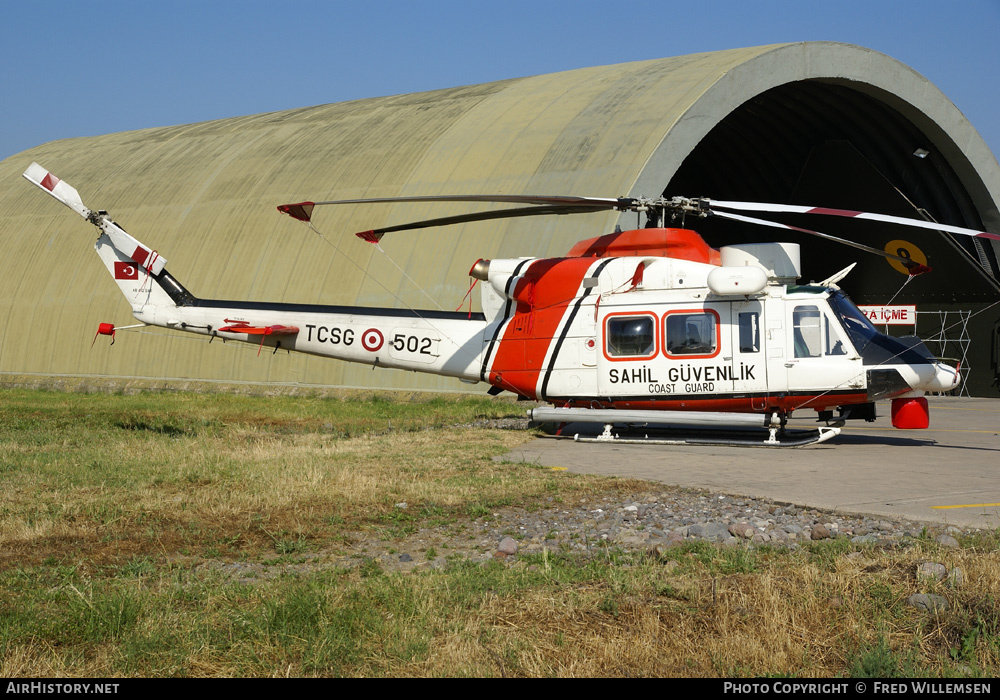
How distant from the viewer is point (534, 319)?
14500 mm

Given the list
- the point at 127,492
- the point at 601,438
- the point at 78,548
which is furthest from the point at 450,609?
the point at 601,438

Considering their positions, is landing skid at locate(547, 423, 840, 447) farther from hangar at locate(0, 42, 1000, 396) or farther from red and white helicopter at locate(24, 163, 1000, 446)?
hangar at locate(0, 42, 1000, 396)

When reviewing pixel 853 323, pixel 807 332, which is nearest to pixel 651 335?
pixel 807 332

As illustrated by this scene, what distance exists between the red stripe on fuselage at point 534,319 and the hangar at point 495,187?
5365 millimetres

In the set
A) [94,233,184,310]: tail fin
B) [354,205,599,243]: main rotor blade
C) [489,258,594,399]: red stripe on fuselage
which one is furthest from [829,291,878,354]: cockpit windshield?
[94,233,184,310]: tail fin

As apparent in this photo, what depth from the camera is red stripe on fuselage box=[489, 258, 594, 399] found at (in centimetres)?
1423

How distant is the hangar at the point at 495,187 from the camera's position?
20984mm

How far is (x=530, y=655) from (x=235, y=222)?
23.9 metres

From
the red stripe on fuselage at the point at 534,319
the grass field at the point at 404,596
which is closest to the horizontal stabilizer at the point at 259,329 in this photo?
the red stripe on fuselage at the point at 534,319

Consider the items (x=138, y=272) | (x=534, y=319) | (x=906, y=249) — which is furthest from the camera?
(x=906, y=249)

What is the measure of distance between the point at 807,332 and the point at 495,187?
1053cm

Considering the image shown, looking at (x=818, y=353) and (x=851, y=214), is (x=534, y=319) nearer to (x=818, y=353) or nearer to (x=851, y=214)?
(x=818, y=353)

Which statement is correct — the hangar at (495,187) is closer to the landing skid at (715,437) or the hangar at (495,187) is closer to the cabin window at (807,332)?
the landing skid at (715,437)

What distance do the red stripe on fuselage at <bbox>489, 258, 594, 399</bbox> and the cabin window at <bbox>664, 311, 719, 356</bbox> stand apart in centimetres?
164
